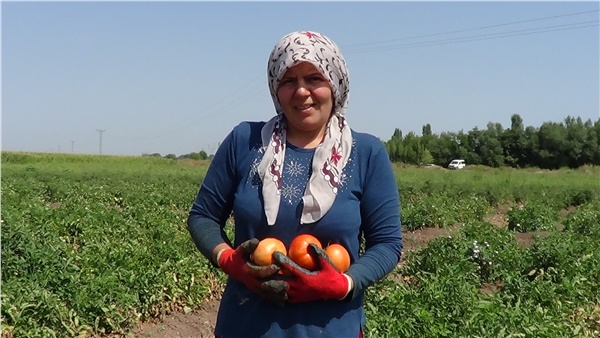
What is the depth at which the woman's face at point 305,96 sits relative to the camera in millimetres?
1969

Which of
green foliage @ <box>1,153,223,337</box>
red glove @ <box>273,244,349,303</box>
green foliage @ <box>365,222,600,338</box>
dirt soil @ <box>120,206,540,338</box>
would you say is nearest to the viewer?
red glove @ <box>273,244,349,303</box>

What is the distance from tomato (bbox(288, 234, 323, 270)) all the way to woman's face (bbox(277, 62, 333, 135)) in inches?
14.5

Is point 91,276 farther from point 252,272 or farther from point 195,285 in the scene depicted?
point 252,272

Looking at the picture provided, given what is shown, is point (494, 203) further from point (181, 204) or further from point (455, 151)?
point (455, 151)

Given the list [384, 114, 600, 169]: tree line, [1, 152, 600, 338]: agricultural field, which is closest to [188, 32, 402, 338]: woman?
[1, 152, 600, 338]: agricultural field

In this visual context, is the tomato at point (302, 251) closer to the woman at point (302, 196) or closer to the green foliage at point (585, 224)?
the woman at point (302, 196)

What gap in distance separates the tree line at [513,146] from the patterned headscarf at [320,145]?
53.5 m

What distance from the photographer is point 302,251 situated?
1854 millimetres

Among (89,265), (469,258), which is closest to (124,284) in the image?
(89,265)

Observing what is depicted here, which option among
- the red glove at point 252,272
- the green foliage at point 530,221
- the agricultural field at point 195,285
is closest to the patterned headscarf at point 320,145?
the red glove at point 252,272

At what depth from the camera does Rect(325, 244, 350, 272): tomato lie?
1904 millimetres

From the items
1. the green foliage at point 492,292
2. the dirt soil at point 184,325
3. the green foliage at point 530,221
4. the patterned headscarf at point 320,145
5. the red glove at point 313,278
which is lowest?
the dirt soil at point 184,325

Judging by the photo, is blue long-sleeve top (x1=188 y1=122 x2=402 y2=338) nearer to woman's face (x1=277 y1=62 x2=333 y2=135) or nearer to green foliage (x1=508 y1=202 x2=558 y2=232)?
woman's face (x1=277 y1=62 x2=333 y2=135)

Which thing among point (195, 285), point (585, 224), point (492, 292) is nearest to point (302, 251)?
point (492, 292)
